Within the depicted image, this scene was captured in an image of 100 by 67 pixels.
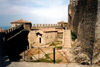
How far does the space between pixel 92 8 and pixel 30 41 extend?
18104 millimetres

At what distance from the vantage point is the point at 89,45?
7.42 meters

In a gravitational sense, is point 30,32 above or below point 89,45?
below

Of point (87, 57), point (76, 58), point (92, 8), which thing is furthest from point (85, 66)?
point (76, 58)

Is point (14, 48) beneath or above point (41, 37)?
above

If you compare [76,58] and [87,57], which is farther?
[76,58]

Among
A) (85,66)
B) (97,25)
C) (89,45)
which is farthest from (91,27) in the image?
(85,66)

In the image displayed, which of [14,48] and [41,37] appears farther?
[41,37]

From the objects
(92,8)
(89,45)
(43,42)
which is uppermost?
(92,8)

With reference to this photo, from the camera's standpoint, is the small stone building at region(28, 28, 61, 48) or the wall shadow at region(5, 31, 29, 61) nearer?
the wall shadow at region(5, 31, 29, 61)

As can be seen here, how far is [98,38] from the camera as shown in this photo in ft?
22.1

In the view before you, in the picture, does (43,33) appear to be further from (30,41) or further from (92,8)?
(92,8)

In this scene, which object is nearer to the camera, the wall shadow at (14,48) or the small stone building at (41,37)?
the wall shadow at (14,48)

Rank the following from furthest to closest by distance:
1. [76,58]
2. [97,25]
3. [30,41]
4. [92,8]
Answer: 1. [30,41]
2. [76,58]
3. [92,8]
4. [97,25]

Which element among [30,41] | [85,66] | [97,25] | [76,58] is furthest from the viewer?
[30,41]
